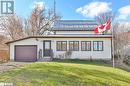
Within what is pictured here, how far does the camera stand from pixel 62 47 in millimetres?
36312

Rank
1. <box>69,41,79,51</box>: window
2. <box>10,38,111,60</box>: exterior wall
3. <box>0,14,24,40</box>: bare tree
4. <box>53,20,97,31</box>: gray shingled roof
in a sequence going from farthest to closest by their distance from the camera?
<box>0,14,24,40</box>: bare tree → <box>53,20,97,31</box>: gray shingled roof → <box>69,41,79,51</box>: window → <box>10,38,111,60</box>: exterior wall

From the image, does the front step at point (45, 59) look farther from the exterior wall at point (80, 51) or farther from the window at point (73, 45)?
the window at point (73, 45)

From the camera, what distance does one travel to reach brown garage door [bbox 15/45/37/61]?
36.5m

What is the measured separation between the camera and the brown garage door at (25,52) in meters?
36.5

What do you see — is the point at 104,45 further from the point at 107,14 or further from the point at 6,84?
the point at 107,14

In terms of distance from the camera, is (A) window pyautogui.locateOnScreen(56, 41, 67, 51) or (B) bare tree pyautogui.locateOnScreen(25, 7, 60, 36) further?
(B) bare tree pyautogui.locateOnScreen(25, 7, 60, 36)

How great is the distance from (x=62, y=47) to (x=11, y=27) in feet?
71.9

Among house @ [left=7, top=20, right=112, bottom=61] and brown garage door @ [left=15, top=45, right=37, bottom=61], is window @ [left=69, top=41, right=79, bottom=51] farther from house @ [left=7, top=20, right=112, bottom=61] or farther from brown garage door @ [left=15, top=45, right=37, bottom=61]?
brown garage door @ [left=15, top=45, right=37, bottom=61]

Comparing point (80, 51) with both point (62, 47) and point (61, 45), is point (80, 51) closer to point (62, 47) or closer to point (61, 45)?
point (62, 47)

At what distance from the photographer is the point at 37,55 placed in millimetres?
36156

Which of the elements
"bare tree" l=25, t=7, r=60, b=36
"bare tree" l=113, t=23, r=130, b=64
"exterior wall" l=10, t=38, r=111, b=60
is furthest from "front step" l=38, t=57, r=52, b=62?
"bare tree" l=25, t=7, r=60, b=36

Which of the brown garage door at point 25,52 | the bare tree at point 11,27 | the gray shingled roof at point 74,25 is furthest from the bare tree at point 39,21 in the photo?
the brown garage door at point 25,52

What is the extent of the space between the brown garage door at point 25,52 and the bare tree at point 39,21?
58.9 ft

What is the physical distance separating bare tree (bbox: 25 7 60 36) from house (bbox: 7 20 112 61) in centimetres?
1811
